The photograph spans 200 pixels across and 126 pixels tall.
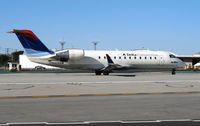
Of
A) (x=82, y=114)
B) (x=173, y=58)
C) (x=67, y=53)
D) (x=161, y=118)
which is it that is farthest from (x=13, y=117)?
(x=173, y=58)

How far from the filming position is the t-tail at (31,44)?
32219mm

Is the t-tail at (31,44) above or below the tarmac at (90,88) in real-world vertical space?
above

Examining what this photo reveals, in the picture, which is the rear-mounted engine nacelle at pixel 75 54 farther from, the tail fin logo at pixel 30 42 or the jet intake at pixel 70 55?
the tail fin logo at pixel 30 42

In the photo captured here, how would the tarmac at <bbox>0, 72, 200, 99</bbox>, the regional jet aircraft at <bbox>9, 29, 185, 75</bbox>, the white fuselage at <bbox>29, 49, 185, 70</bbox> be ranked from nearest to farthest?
1. the tarmac at <bbox>0, 72, 200, 99</bbox>
2. the regional jet aircraft at <bbox>9, 29, 185, 75</bbox>
3. the white fuselage at <bbox>29, 49, 185, 70</bbox>

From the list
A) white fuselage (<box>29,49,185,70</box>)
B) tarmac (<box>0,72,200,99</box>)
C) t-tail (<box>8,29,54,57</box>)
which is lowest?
tarmac (<box>0,72,200,99</box>)

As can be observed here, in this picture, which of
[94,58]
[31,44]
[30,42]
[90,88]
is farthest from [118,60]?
[90,88]

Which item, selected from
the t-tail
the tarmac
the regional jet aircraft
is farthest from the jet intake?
the tarmac

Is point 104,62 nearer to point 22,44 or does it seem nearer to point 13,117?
point 22,44

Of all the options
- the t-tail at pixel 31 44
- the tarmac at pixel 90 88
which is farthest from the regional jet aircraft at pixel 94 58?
the tarmac at pixel 90 88

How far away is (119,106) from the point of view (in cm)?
863

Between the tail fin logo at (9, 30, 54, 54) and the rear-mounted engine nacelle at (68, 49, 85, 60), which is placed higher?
the tail fin logo at (9, 30, 54, 54)

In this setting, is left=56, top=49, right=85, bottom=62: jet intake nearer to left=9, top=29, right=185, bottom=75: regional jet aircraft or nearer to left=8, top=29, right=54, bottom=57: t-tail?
left=9, top=29, right=185, bottom=75: regional jet aircraft

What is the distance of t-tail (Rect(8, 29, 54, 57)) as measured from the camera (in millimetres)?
32219

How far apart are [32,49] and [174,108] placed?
27.2 m
